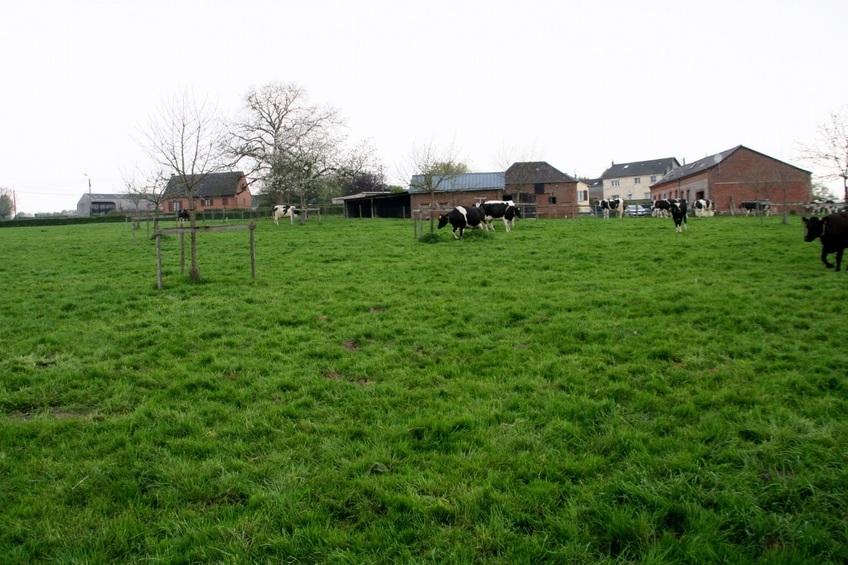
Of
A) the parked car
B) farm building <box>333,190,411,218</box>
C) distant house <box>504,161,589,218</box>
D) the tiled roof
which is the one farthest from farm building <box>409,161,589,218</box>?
the tiled roof

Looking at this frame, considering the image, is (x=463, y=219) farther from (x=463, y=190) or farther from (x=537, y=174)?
(x=537, y=174)

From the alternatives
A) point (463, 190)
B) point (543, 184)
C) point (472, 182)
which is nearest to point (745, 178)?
point (543, 184)

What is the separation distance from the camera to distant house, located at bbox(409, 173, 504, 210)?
45.1 m

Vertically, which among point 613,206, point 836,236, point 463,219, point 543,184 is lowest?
point 836,236

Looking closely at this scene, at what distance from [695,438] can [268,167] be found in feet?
138

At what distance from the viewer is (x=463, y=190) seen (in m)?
47.6

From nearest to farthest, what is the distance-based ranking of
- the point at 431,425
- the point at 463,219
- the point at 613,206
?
the point at 431,425
the point at 463,219
the point at 613,206

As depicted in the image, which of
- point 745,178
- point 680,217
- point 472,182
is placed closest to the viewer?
point 680,217

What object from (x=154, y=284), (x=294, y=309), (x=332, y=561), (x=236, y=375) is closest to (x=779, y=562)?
(x=332, y=561)

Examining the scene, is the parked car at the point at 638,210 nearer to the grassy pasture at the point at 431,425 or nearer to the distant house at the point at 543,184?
the distant house at the point at 543,184

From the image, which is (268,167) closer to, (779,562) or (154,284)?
(154,284)

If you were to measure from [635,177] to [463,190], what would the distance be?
2108 inches

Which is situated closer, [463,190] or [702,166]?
[463,190]

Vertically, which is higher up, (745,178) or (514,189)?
→ (514,189)
